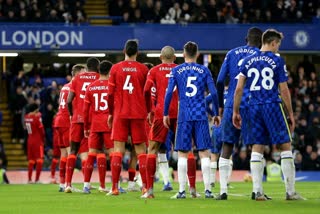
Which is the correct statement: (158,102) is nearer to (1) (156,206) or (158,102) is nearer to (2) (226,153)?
(2) (226,153)

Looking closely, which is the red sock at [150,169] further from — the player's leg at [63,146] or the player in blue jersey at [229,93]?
the player's leg at [63,146]

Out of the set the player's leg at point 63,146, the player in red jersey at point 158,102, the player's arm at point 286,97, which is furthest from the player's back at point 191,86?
the player's leg at point 63,146

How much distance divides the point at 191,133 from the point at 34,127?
13722mm

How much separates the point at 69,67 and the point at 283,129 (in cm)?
2592

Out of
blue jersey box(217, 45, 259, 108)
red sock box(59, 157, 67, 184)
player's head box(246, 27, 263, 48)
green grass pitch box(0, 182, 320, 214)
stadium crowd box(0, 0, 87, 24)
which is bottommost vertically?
green grass pitch box(0, 182, 320, 214)

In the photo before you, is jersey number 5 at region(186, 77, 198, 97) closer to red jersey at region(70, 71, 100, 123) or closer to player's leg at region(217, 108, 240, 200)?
player's leg at region(217, 108, 240, 200)

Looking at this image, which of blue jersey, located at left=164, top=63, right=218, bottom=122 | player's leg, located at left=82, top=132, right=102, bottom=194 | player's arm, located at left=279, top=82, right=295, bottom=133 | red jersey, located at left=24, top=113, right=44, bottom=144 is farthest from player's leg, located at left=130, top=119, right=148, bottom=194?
red jersey, located at left=24, top=113, right=44, bottom=144

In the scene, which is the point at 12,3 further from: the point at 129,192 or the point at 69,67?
the point at 129,192

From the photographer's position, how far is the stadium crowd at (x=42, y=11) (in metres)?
36.9

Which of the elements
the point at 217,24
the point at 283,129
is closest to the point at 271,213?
the point at 283,129

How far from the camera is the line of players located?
47.5 feet

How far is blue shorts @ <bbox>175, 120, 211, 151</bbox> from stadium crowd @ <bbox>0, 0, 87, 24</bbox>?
2187 cm

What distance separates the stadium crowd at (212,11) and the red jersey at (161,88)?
68.4 feet

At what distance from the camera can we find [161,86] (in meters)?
17.2
